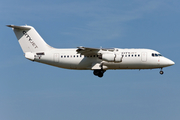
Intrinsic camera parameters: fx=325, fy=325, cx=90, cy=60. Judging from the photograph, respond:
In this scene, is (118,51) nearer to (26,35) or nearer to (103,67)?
(103,67)

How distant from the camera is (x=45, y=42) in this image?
130ft

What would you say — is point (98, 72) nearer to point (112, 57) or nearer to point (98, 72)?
point (98, 72)

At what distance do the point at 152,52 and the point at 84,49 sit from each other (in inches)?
304

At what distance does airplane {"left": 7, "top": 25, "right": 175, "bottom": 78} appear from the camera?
118 feet

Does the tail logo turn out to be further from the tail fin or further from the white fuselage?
the white fuselage

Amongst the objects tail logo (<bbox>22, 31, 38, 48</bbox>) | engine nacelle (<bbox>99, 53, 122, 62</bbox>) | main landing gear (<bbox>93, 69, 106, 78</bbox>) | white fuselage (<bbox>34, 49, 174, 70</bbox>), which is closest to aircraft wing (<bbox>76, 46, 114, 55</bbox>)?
white fuselage (<bbox>34, 49, 174, 70</bbox>)

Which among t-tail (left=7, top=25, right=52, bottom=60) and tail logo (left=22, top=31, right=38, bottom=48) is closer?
t-tail (left=7, top=25, right=52, bottom=60)

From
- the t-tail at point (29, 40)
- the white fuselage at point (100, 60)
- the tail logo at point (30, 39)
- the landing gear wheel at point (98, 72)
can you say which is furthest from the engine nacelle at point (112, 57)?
the tail logo at point (30, 39)

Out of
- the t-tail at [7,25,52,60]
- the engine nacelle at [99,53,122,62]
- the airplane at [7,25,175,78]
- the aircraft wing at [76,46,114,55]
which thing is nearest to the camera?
the engine nacelle at [99,53,122,62]

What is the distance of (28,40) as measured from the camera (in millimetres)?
39156

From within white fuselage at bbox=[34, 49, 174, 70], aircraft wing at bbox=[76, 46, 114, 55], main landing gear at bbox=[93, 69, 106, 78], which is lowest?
main landing gear at bbox=[93, 69, 106, 78]

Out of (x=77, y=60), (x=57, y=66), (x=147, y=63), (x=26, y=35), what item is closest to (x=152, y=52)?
(x=147, y=63)

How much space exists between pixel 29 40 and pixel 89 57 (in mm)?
7840

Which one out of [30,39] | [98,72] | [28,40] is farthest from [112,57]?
[28,40]
